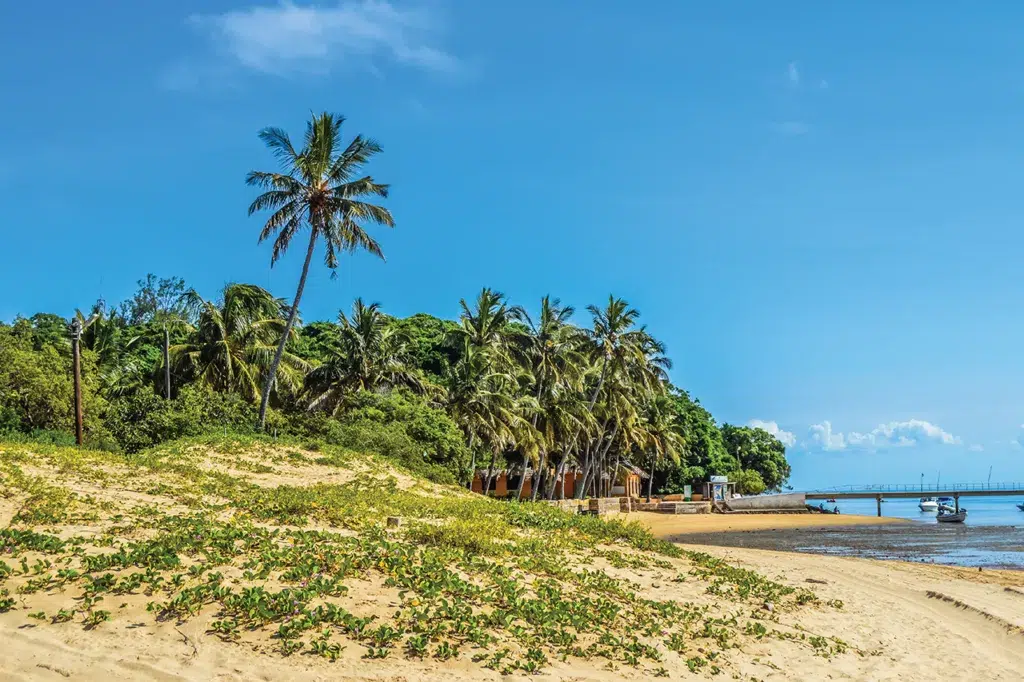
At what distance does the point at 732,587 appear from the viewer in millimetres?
14500

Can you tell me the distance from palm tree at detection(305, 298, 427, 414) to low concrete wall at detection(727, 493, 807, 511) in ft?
119

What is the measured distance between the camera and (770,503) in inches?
2702

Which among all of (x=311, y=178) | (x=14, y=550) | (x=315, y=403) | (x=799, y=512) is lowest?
(x=799, y=512)

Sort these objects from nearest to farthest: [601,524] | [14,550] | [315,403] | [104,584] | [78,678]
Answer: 1. [78,678]
2. [104,584]
3. [14,550]
4. [601,524]
5. [315,403]

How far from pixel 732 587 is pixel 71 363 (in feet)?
91.3

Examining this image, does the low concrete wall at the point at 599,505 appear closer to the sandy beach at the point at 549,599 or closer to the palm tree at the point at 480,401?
the palm tree at the point at 480,401

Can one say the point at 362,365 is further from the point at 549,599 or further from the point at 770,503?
the point at 770,503

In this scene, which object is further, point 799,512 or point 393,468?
point 799,512

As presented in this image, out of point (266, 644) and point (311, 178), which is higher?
point (311, 178)

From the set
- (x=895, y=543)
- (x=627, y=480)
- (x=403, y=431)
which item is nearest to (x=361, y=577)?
(x=403, y=431)

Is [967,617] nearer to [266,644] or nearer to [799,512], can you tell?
[266,644]

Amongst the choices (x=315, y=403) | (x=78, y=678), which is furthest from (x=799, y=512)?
(x=78, y=678)

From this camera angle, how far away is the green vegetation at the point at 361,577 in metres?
8.88

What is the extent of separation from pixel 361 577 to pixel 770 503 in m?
63.7
